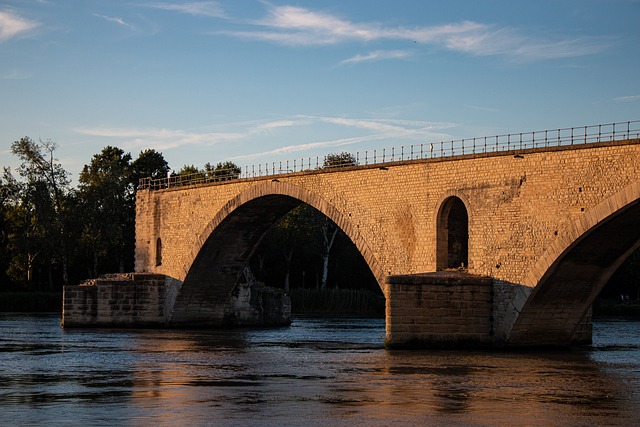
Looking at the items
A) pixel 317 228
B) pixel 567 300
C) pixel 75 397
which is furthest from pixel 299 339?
pixel 317 228

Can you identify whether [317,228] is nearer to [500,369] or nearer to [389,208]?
[389,208]

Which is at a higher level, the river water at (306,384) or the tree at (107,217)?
the tree at (107,217)

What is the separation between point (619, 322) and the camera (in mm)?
67188

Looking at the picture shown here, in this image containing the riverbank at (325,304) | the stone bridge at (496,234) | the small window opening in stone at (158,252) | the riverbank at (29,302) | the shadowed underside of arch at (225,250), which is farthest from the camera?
the riverbank at (29,302)

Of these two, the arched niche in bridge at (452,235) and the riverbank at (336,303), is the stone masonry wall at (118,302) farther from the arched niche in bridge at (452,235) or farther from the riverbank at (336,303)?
the arched niche in bridge at (452,235)

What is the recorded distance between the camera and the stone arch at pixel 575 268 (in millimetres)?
35719

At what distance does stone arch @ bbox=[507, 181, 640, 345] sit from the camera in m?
35.7

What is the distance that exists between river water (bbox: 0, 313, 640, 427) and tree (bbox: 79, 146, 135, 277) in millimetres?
34747

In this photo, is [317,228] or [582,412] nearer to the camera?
[582,412]

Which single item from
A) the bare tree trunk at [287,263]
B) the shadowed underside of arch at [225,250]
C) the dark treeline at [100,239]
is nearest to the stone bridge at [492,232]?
the shadowed underside of arch at [225,250]

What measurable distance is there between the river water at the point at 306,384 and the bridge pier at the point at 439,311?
1093mm

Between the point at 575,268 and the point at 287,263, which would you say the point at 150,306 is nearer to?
the point at 575,268

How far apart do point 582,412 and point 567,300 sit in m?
15.6

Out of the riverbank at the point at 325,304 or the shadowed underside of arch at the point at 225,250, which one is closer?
the shadowed underside of arch at the point at 225,250
